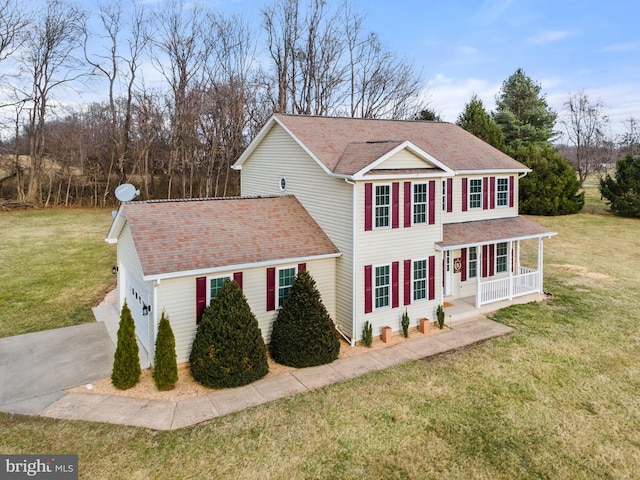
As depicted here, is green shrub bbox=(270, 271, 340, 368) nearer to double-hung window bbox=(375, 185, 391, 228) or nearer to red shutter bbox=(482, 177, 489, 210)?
double-hung window bbox=(375, 185, 391, 228)

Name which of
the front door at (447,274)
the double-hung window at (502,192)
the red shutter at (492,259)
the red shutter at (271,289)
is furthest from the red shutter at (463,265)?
the red shutter at (271,289)

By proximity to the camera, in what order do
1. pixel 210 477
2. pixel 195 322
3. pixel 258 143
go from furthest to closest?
pixel 258 143 → pixel 195 322 → pixel 210 477

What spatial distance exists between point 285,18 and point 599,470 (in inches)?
1596

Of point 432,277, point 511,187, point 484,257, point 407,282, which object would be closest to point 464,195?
point 484,257

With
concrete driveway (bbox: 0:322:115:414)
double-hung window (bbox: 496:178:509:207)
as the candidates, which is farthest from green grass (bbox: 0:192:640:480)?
double-hung window (bbox: 496:178:509:207)

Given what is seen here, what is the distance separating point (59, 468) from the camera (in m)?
7.19

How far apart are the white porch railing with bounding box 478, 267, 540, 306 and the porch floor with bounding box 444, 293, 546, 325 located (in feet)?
0.59

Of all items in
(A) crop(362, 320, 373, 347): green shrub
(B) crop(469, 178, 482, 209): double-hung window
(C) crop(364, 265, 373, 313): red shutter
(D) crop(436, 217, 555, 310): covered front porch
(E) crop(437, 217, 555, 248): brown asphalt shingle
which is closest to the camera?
(A) crop(362, 320, 373, 347): green shrub

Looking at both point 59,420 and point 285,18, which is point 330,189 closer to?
point 59,420

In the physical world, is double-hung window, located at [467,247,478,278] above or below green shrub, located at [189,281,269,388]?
above

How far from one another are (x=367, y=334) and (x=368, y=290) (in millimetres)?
1262

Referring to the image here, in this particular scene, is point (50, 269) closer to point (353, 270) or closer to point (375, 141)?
point (353, 270)

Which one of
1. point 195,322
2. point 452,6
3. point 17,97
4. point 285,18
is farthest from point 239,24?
point 195,322

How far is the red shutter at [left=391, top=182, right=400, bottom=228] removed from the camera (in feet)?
42.1
